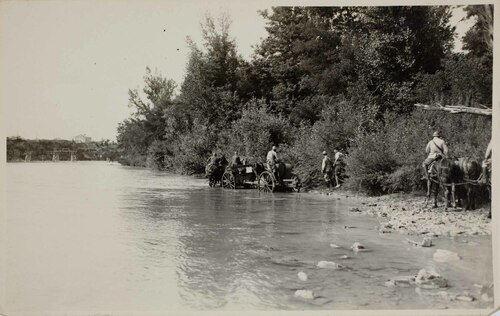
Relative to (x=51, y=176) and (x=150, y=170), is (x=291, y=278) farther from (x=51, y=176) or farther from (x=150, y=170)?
(x=150, y=170)

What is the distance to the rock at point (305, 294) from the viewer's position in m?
6.08

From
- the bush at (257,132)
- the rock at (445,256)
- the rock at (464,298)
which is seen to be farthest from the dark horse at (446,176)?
the bush at (257,132)

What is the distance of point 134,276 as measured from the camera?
6.95m

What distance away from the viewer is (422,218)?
10.0m

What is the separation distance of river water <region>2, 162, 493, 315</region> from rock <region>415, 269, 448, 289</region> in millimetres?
178

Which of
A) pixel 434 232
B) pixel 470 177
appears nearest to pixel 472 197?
pixel 470 177

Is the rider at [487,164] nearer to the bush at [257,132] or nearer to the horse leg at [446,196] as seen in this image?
the horse leg at [446,196]

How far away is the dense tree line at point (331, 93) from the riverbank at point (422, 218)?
109 centimetres

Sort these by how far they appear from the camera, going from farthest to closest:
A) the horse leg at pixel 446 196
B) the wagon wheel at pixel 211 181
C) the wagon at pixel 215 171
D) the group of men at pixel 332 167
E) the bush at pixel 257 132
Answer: the bush at pixel 257 132
the wagon wheel at pixel 211 181
the wagon at pixel 215 171
the group of men at pixel 332 167
the horse leg at pixel 446 196

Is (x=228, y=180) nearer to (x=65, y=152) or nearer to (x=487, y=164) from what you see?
(x=65, y=152)

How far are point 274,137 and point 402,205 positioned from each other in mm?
9394

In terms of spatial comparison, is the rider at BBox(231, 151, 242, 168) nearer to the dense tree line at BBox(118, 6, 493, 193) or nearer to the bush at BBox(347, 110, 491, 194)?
the dense tree line at BBox(118, 6, 493, 193)

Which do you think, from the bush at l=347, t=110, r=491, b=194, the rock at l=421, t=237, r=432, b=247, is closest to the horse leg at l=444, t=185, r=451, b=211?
the bush at l=347, t=110, r=491, b=194

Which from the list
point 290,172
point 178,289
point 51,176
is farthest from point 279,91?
point 178,289
